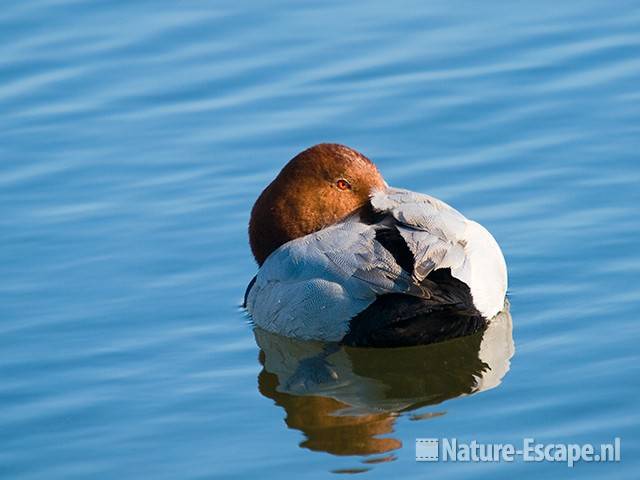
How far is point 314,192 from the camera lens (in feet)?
28.7

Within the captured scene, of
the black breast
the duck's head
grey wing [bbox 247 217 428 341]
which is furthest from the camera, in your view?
the duck's head

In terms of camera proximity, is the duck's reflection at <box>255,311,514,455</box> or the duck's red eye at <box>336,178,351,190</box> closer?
the duck's reflection at <box>255,311,514,455</box>

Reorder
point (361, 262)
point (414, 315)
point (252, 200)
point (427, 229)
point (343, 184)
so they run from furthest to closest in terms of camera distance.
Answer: point (252, 200) < point (343, 184) < point (427, 229) < point (361, 262) < point (414, 315)

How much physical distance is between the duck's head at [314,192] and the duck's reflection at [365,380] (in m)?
0.74

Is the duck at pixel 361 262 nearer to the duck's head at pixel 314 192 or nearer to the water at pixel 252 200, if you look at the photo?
the duck's head at pixel 314 192

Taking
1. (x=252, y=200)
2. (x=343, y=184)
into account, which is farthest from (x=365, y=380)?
(x=252, y=200)

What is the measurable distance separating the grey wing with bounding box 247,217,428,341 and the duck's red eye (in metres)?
0.31

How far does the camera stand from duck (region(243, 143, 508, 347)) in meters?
7.71

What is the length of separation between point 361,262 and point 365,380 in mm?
644

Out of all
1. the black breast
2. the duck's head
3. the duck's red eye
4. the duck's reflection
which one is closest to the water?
the duck's reflection

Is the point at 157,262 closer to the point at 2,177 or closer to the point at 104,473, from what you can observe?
the point at 2,177

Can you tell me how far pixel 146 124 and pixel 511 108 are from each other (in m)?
2.77

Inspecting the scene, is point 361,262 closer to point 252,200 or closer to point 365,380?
point 365,380

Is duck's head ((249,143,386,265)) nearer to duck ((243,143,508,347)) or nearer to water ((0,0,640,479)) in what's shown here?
duck ((243,143,508,347))
